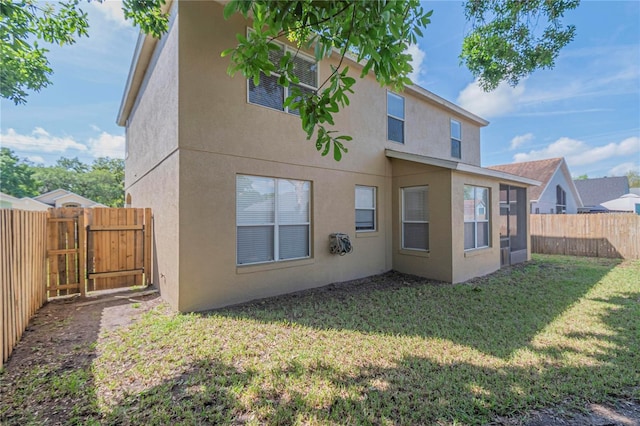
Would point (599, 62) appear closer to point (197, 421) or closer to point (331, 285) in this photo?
point (331, 285)

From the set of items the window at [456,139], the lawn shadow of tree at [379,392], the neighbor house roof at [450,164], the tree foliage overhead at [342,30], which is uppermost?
the window at [456,139]

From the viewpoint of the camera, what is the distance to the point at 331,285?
7242 millimetres

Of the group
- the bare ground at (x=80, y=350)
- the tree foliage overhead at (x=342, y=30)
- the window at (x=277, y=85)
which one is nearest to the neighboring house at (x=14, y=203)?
the bare ground at (x=80, y=350)

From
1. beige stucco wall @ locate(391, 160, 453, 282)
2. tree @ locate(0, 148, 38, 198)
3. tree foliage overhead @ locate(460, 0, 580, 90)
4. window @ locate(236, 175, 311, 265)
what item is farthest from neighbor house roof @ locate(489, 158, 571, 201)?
tree @ locate(0, 148, 38, 198)

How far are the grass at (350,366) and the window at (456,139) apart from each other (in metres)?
7.29

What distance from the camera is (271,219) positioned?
Answer: 6336 mm

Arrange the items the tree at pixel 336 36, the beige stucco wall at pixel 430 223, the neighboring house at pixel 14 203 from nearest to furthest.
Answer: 1. the tree at pixel 336 36
2. the beige stucco wall at pixel 430 223
3. the neighboring house at pixel 14 203

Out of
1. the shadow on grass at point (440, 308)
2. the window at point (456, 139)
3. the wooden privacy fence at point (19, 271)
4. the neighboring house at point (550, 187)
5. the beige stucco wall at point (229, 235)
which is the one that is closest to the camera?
the wooden privacy fence at point (19, 271)

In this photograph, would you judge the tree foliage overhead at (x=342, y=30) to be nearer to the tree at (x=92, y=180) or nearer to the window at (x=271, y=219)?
the window at (x=271, y=219)

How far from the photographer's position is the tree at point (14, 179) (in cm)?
2783

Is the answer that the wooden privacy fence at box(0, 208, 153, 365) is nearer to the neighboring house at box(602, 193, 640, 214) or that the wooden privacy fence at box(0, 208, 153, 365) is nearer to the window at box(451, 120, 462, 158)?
the window at box(451, 120, 462, 158)

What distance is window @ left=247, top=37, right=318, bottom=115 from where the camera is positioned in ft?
20.4

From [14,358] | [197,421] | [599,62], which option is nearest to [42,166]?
[14,358]

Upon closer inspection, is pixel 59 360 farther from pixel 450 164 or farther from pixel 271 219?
pixel 450 164
